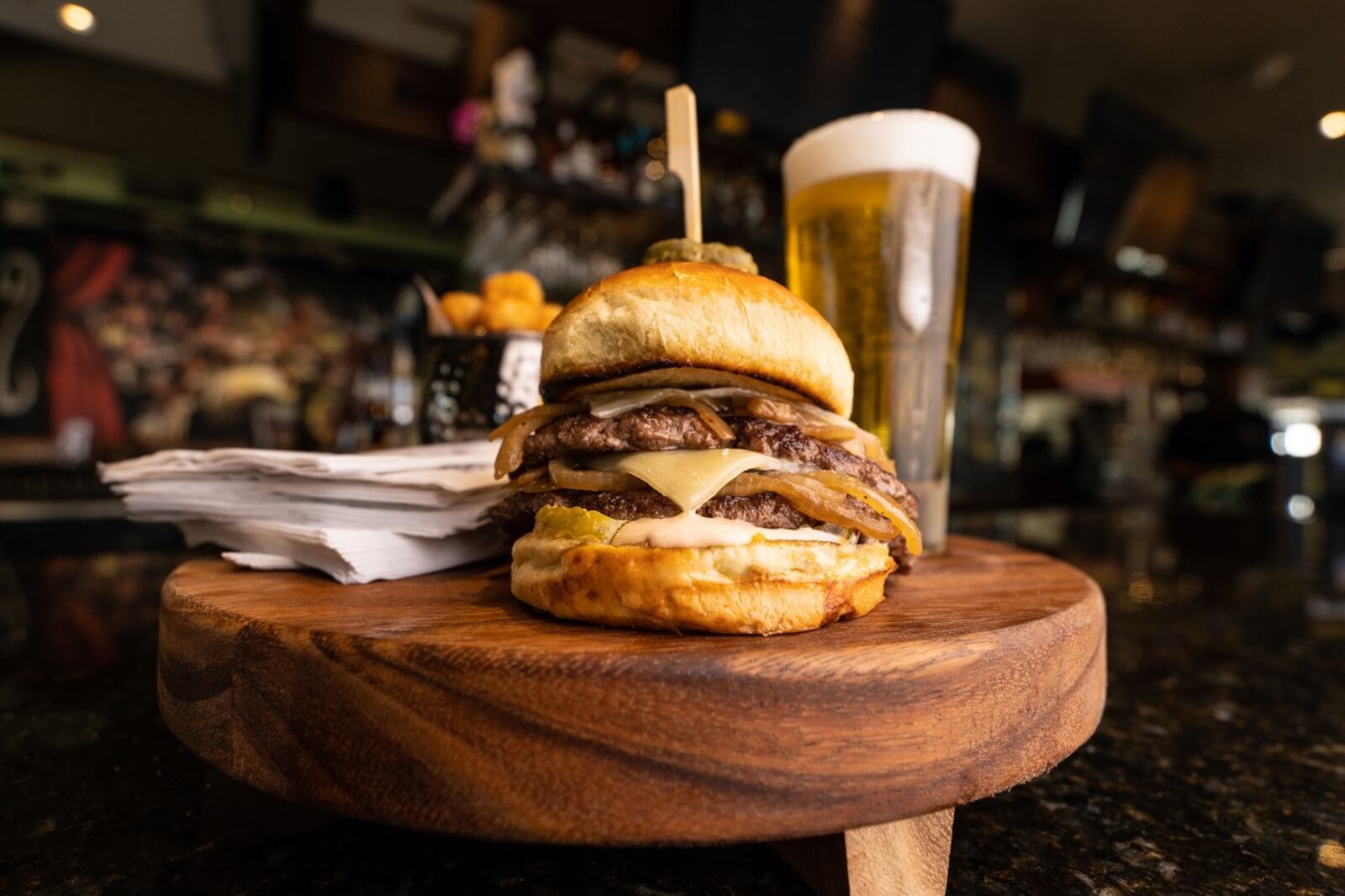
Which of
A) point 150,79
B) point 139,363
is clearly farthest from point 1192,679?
point 139,363

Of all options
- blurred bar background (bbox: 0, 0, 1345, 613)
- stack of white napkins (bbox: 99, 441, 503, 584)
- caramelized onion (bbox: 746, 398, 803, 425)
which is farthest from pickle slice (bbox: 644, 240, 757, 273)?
blurred bar background (bbox: 0, 0, 1345, 613)

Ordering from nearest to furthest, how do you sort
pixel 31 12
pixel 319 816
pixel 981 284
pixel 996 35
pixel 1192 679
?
1. pixel 319 816
2. pixel 1192 679
3. pixel 31 12
4. pixel 996 35
5. pixel 981 284

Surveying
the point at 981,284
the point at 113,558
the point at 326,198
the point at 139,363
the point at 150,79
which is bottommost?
the point at 113,558

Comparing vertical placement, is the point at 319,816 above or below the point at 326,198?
below

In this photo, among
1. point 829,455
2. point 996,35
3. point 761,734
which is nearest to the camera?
point 761,734

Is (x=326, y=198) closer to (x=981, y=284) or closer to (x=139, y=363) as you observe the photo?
(x=139, y=363)

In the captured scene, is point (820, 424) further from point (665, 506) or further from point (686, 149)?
point (686, 149)

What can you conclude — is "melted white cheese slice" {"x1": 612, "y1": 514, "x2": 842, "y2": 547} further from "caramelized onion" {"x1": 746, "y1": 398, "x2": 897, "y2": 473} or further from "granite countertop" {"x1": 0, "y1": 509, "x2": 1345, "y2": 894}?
"granite countertop" {"x1": 0, "y1": 509, "x2": 1345, "y2": 894}
